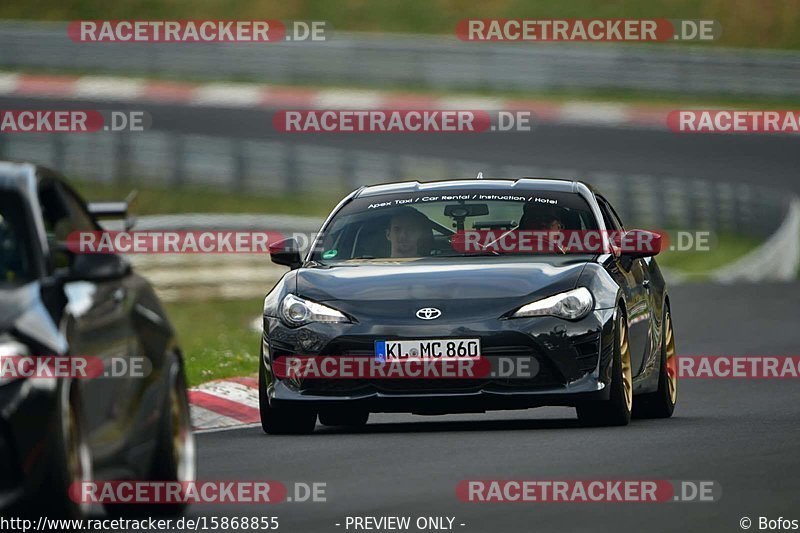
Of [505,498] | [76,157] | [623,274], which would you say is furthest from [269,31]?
[505,498]

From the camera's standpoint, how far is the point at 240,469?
35.1 feet

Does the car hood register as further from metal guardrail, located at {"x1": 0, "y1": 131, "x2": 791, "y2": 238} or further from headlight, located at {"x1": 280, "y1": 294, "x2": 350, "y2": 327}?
metal guardrail, located at {"x1": 0, "y1": 131, "x2": 791, "y2": 238}

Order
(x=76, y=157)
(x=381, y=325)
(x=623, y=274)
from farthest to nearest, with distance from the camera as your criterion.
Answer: (x=76, y=157), (x=623, y=274), (x=381, y=325)

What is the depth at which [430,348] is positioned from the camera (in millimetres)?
11789

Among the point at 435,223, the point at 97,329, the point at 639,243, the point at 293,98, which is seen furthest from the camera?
the point at 293,98

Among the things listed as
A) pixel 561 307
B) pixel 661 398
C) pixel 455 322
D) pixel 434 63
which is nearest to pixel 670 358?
pixel 661 398

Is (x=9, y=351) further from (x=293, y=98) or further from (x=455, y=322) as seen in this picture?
(x=293, y=98)

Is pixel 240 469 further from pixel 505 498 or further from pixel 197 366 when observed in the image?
pixel 197 366

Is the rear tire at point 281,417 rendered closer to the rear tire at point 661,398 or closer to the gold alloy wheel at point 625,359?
the gold alloy wheel at point 625,359

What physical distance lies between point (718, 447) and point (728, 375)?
6276mm

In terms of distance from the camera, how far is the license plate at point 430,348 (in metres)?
11.8

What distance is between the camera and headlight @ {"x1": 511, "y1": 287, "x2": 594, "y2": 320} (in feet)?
38.9

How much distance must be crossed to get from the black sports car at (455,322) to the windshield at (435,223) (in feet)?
0.04

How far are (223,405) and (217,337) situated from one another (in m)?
7.03
